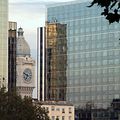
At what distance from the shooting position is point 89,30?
163 meters

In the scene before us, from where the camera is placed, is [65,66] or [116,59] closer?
[116,59]

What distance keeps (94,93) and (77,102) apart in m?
5.90

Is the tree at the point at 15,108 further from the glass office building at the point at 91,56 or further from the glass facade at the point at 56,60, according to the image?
the glass facade at the point at 56,60

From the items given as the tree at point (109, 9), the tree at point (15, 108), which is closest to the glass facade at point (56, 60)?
the tree at point (15, 108)

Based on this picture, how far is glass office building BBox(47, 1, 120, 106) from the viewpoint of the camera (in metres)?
157

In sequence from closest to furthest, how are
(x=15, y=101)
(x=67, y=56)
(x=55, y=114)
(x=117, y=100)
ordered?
(x=15, y=101) → (x=117, y=100) → (x=67, y=56) → (x=55, y=114)

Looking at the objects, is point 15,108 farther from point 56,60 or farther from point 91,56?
point 56,60

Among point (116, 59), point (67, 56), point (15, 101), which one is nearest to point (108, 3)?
point (15, 101)

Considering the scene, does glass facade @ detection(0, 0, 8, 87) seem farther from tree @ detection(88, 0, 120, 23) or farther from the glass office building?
tree @ detection(88, 0, 120, 23)

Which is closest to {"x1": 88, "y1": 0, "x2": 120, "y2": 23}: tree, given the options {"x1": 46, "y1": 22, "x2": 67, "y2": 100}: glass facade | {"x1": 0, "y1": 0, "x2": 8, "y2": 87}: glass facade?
{"x1": 46, "y1": 22, "x2": 67, "y2": 100}: glass facade

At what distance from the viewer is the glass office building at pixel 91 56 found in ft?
516

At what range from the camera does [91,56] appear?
531ft

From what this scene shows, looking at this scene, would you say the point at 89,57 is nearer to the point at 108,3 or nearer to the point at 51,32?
the point at 51,32

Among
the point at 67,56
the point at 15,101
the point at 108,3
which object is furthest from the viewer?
the point at 67,56
